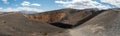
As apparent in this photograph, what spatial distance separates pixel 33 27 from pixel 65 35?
6.17 m

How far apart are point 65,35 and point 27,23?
784cm

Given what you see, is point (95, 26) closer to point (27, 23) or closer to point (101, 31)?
point (101, 31)

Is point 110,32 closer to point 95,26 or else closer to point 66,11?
point 95,26

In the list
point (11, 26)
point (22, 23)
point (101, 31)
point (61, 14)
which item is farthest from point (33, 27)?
point (61, 14)

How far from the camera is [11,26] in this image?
30.0 m

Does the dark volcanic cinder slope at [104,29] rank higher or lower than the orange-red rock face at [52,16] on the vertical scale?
higher

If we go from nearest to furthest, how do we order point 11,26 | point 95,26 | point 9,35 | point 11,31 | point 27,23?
point 9,35, point 11,31, point 11,26, point 95,26, point 27,23

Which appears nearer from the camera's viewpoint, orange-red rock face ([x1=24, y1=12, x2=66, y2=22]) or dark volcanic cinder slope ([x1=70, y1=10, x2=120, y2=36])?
dark volcanic cinder slope ([x1=70, y1=10, x2=120, y2=36])

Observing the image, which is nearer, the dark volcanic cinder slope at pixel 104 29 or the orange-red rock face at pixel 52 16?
the dark volcanic cinder slope at pixel 104 29

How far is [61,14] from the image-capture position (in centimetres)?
6488

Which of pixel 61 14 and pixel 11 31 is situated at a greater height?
pixel 11 31

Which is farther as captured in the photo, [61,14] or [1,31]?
[61,14]

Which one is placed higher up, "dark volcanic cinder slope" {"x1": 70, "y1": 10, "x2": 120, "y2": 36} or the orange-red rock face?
"dark volcanic cinder slope" {"x1": 70, "y1": 10, "x2": 120, "y2": 36}

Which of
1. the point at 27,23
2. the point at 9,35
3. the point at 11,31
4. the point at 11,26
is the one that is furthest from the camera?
the point at 27,23
